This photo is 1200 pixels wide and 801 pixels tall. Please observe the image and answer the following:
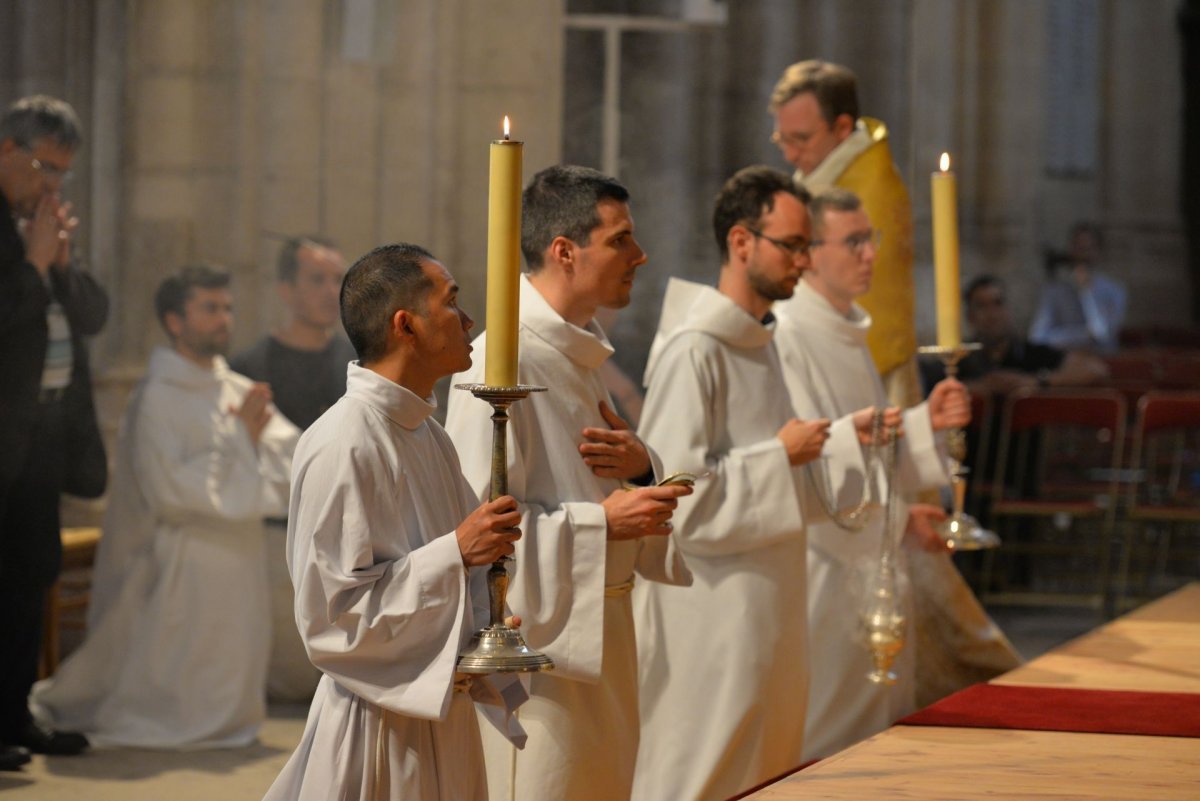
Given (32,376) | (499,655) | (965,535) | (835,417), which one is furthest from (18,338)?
(499,655)

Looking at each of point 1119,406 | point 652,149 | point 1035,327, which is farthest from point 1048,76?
point 652,149

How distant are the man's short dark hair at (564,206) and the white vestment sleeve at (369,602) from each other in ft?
3.30

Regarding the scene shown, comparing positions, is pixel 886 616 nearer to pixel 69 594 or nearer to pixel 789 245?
pixel 789 245

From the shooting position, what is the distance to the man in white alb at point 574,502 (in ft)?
11.9

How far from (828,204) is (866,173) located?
23.4 inches

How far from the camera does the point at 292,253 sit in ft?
22.1

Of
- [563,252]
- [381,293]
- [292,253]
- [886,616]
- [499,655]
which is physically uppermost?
[292,253]

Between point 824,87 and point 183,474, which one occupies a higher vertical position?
point 824,87

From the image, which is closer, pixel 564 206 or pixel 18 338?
pixel 564 206

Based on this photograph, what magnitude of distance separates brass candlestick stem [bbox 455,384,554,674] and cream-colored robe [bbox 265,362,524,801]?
0.32ft

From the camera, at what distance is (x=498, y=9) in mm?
6781

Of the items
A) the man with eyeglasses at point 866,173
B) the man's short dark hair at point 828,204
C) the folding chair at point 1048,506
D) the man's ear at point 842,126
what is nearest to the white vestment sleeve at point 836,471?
the man's short dark hair at point 828,204

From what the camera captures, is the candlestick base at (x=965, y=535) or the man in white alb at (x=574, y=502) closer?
the man in white alb at (x=574, y=502)

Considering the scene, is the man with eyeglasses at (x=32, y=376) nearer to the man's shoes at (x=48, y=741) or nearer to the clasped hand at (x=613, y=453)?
the man's shoes at (x=48, y=741)
